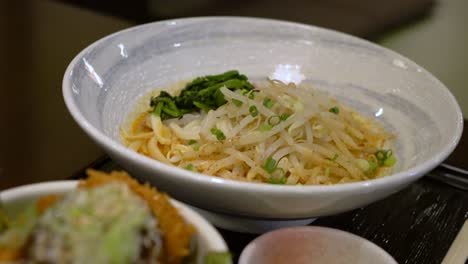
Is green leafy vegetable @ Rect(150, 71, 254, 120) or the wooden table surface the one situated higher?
green leafy vegetable @ Rect(150, 71, 254, 120)

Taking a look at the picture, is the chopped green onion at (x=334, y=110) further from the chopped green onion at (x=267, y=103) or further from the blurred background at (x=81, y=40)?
the blurred background at (x=81, y=40)

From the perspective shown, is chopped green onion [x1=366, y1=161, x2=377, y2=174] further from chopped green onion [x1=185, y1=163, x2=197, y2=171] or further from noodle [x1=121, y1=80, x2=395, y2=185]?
chopped green onion [x1=185, y1=163, x2=197, y2=171]

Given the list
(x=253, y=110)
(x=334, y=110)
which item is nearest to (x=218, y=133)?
(x=253, y=110)

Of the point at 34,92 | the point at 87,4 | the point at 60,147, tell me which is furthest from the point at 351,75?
the point at 87,4

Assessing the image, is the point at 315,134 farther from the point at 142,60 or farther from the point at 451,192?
the point at 142,60

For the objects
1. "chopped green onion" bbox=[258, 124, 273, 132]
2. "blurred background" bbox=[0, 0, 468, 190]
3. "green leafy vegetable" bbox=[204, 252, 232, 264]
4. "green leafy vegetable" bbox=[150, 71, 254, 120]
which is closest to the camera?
"green leafy vegetable" bbox=[204, 252, 232, 264]

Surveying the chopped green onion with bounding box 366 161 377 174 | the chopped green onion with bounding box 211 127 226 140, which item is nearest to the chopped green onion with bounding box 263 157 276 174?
the chopped green onion with bounding box 211 127 226 140
